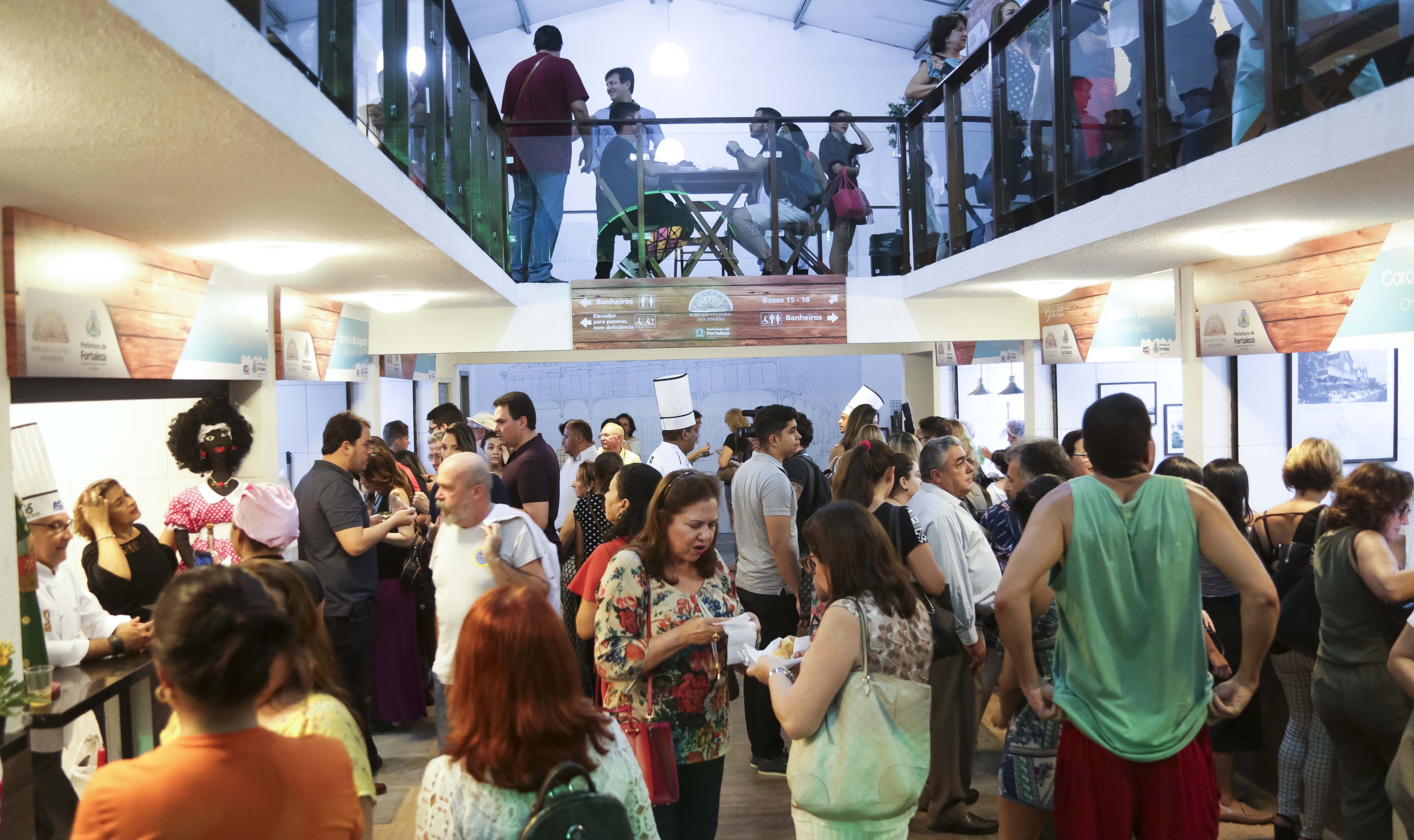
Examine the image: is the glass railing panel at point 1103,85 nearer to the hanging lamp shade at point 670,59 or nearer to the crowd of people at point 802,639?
the crowd of people at point 802,639

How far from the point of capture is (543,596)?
67.4 inches

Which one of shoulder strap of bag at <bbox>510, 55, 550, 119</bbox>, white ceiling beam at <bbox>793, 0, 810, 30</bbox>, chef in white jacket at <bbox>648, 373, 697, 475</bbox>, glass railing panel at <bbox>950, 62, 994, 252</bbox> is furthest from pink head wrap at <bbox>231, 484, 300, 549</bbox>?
white ceiling beam at <bbox>793, 0, 810, 30</bbox>

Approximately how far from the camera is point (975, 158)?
6.50 meters

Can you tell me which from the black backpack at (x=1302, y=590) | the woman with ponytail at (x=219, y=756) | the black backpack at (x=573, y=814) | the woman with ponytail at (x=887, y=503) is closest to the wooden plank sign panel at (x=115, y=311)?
the woman with ponytail at (x=219, y=756)

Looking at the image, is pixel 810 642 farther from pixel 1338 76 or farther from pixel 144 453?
pixel 144 453

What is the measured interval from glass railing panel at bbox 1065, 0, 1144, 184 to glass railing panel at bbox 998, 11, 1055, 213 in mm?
215

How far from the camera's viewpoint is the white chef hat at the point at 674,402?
22.2 feet

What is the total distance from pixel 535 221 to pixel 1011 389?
4.97m

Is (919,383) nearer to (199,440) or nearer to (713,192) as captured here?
(713,192)

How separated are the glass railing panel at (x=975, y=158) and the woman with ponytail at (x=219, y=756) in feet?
18.3

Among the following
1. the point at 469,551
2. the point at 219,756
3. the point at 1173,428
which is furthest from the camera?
the point at 1173,428

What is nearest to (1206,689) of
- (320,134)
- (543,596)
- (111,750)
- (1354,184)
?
(543,596)

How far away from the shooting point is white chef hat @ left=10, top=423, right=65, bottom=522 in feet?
10.1

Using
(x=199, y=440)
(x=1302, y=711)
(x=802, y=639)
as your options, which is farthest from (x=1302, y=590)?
(x=199, y=440)
